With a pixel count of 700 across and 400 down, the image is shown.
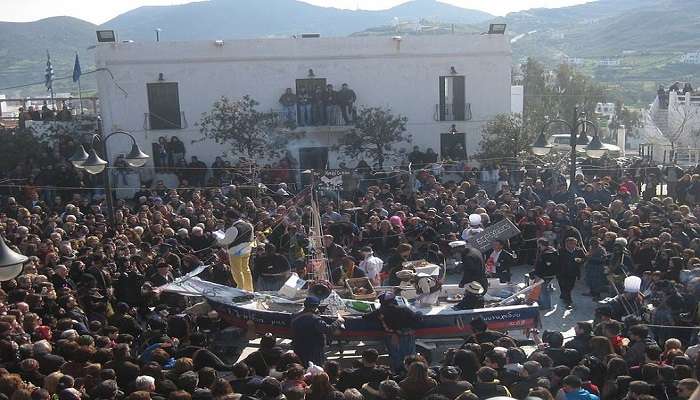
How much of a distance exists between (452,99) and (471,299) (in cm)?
1993

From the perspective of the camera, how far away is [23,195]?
22109 millimetres

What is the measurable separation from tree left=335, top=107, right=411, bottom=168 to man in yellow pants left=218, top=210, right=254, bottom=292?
1500cm

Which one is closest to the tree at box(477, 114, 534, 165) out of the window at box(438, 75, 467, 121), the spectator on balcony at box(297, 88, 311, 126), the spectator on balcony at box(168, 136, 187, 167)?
the window at box(438, 75, 467, 121)

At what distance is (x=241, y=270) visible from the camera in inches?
513

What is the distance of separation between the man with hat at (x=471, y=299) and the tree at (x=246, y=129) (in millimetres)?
16947

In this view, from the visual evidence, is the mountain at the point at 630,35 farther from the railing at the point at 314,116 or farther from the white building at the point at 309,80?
the railing at the point at 314,116

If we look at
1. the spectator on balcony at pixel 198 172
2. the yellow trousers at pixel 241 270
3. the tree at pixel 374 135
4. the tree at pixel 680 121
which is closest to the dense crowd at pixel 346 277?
the yellow trousers at pixel 241 270

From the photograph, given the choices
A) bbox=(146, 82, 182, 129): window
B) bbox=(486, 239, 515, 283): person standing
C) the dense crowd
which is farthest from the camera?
bbox=(146, 82, 182, 129): window

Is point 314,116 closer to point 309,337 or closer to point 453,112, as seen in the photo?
point 453,112

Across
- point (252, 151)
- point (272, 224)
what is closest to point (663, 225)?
point (272, 224)

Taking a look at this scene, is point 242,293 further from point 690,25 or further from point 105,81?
point 690,25

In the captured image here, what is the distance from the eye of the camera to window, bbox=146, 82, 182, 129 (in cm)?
2936

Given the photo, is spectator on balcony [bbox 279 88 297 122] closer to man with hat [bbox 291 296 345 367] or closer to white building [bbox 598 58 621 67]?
man with hat [bbox 291 296 345 367]

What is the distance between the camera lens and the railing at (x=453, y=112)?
30281 millimetres
